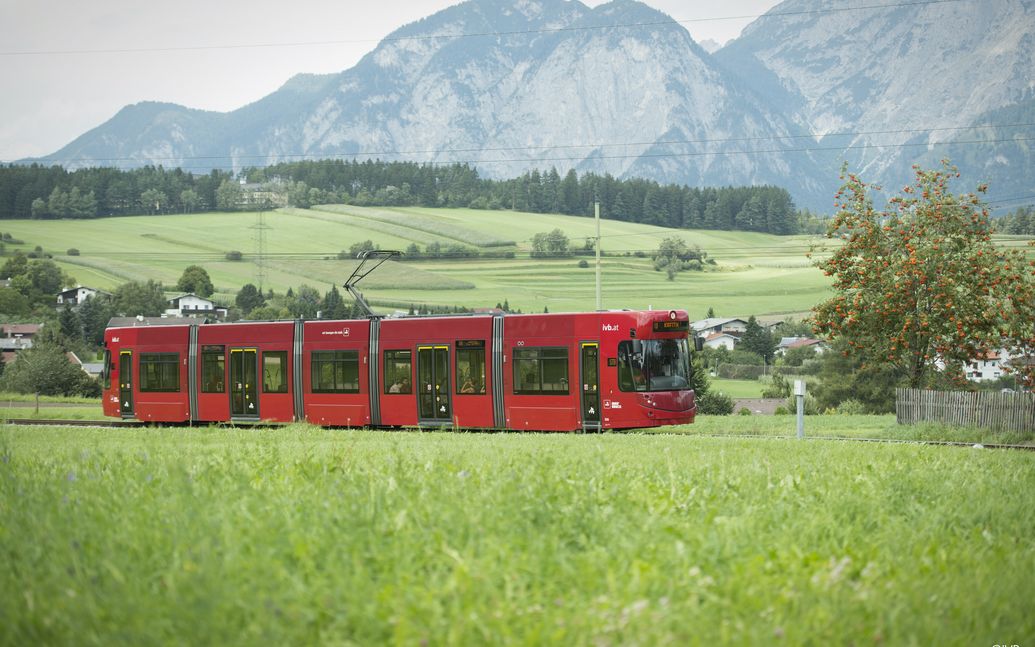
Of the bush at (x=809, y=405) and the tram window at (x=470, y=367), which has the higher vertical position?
the tram window at (x=470, y=367)

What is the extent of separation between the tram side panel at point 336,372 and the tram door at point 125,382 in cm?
802

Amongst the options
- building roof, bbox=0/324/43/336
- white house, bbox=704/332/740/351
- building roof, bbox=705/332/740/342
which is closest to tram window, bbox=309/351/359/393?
building roof, bbox=705/332/740/342

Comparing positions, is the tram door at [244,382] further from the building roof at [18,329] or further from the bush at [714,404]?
the building roof at [18,329]

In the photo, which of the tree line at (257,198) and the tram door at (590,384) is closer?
the tram door at (590,384)

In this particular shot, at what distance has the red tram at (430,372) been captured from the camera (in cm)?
2816

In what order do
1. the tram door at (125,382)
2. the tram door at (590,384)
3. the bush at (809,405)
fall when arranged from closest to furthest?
the tram door at (590,384)
the tram door at (125,382)
the bush at (809,405)

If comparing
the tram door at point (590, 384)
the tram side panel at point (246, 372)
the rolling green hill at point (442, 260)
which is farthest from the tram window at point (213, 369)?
the rolling green hill at point (442, 260)

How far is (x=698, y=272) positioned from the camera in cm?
15662

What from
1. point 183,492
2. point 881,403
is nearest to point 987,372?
point 881,403

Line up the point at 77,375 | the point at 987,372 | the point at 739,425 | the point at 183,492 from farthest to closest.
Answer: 1. the point at 987,372
2. the point at 77,375
3. the point at 739,425
4. the point at 183,492

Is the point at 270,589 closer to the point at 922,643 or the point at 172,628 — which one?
the point at 172,628

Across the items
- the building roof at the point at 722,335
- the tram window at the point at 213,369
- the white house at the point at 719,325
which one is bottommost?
the building roof at the point at 722,335

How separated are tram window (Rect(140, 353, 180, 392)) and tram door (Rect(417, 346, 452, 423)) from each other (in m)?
9.85

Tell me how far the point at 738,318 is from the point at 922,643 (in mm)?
129559
